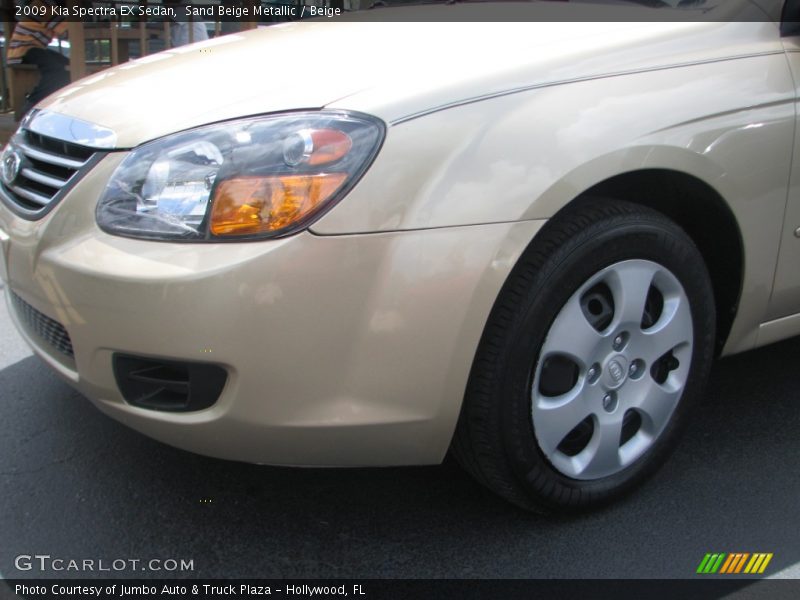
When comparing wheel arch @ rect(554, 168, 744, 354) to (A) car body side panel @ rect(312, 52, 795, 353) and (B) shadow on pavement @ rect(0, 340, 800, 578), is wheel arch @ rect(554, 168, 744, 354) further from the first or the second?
(B) shadow on pavement @ rect(0, 340, 800, 578)

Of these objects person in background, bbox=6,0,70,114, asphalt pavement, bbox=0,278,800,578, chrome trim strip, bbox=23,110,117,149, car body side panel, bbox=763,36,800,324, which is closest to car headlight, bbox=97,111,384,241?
chrome trim strip, bbox=23,110,117,149

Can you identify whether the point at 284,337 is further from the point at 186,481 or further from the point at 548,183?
the point at 186,481

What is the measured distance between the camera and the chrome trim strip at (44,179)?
205 cm

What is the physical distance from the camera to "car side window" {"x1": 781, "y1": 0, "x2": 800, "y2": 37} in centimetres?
224

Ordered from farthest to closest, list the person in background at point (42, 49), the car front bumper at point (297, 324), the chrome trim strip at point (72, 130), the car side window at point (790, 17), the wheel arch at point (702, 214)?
the person in background at point (42, 49) < the car side window at point (790, 17) < the wheel arch at point (702, 214) < the chrome trim strip at point (72, 130) < the car front bumper at point (297, 324)

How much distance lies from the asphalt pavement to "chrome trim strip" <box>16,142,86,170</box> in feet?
2.89

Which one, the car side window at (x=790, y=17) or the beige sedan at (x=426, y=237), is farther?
the car side window at (x=790, y=17)

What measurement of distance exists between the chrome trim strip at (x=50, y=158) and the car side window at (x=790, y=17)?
1.87 metres

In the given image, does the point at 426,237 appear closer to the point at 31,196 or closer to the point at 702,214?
the point at 702,214

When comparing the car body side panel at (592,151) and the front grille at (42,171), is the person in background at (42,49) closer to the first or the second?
the front grille at (42,171)

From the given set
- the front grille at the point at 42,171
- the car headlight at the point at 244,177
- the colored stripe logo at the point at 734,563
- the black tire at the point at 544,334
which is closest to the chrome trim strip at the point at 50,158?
the front grille at the point at 42,171

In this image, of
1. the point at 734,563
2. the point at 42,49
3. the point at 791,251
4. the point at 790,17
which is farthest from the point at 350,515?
the point at 42,49

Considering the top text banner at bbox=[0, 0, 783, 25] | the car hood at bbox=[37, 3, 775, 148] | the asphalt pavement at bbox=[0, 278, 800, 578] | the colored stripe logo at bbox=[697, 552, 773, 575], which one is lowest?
the asphalt pavement at bbox=[0, 278, 800, 578]

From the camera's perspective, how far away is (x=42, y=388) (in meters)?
2.88
